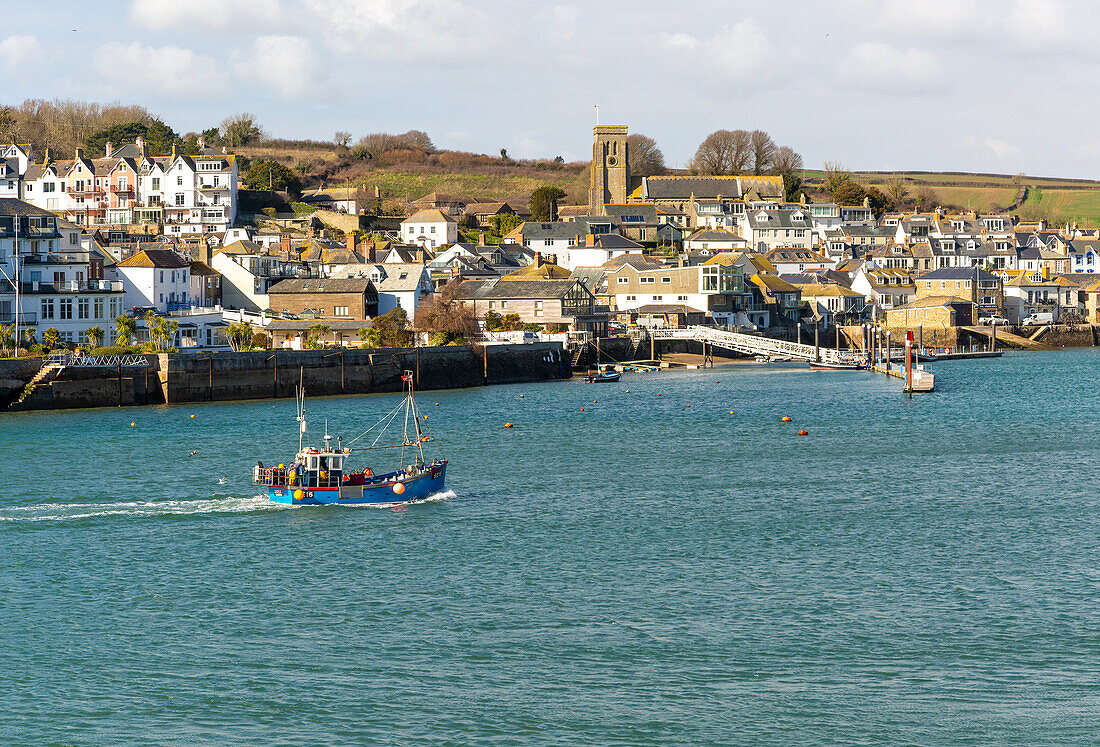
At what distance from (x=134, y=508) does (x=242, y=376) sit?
33095 millimetres

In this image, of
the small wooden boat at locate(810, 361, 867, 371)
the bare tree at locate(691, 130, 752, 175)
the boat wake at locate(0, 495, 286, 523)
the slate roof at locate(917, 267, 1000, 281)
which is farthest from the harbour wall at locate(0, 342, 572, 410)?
the bare tree at locate(691, 130, 752, 175)

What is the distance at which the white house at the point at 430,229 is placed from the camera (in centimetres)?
14238

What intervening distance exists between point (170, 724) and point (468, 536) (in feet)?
A: 49.5

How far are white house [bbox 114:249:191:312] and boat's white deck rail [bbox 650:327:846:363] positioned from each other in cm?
4026

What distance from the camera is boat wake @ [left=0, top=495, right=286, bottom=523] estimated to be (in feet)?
129

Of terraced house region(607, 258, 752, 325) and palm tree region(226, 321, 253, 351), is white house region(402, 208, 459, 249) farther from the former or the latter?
palm tree region(226, 321, 253, 351)

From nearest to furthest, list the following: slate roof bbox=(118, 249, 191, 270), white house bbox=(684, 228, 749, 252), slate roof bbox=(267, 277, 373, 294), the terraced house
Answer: slate roof bbox=(118, 249, 191, 270) → slate roof bbox=(267, 277, 373, 294) → the terraced house → white house bbox=(684, 228, 749, 252)

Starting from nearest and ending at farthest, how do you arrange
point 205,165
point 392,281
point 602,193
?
1. point 392,281
2. point 205,165
3. point 602,193

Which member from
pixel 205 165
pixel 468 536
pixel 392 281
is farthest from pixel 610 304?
pixel 468 536

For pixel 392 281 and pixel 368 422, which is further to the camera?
pixel 392 281

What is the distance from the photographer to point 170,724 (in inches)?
873

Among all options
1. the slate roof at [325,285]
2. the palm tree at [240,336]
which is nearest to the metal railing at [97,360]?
the palm tree at [240,336]

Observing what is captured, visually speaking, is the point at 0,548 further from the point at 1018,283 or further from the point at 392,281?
the point at 1018,283

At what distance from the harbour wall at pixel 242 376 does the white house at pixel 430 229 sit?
58681 millimetres
